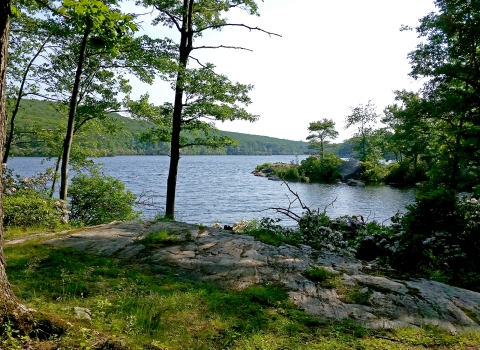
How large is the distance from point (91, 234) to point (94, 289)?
123 inches

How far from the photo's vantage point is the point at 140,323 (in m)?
3.86

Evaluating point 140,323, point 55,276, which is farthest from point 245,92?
point 140,323

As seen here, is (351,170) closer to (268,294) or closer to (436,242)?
(436,242)

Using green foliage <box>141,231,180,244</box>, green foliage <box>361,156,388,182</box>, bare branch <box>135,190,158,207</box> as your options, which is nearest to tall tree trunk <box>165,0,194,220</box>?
green foliage <box>141,231,180,244</box>

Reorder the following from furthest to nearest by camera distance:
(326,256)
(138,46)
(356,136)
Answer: (356,136) < (138,46) < (326,256)

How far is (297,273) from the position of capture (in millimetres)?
6055

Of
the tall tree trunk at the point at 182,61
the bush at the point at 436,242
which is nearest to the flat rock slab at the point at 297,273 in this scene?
the bush at the point at 436,242

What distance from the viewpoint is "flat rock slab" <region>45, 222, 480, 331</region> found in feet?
15.6

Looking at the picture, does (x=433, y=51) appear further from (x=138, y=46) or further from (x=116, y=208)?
(x=116, y=208)

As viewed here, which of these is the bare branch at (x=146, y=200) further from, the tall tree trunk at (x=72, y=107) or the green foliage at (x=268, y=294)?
the green foliage at (x=268, y=294)

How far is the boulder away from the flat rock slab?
45597mm

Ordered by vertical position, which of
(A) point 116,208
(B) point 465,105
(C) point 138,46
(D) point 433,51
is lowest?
(A) point 116,208

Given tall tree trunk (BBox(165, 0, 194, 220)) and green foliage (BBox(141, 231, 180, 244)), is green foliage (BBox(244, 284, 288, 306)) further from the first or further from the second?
tall tree trunk (BBox(165, 0, 194, 220))

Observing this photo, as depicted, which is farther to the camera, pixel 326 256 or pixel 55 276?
pixel 326 256
